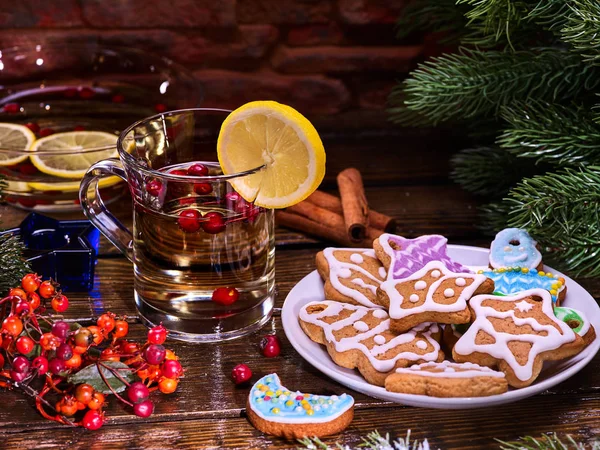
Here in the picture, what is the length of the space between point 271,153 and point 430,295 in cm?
27

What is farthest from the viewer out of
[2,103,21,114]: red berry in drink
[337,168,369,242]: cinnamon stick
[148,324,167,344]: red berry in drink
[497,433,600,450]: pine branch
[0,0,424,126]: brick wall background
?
[0,0,424,126]: brick wall background

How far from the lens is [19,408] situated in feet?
3.40

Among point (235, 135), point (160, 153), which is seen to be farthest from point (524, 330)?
point (160, 153)

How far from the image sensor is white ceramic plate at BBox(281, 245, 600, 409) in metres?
0.97

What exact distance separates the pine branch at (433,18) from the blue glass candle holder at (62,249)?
0.77m

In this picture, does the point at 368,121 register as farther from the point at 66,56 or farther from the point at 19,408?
the point at 19,408

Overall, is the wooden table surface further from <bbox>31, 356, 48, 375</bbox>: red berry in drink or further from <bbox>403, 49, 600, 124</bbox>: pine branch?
<bbox>403, 49, 600, 124</bbox>: pine branch

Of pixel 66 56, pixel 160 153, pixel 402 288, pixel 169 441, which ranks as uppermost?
pixel 66 56

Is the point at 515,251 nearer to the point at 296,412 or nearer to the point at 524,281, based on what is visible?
the point at 524,281

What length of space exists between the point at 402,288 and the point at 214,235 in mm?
255

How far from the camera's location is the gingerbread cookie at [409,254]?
1.16 metres

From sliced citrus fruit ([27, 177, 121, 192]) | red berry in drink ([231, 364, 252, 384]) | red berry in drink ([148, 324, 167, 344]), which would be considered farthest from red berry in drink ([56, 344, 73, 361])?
sliced citrus fruit ([27, 177, 121, 192])

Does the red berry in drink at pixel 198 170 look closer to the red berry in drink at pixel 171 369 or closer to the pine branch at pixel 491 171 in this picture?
the red berry in drink at pixel 171 369

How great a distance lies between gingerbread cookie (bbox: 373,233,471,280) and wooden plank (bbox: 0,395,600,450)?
0.68 feet
